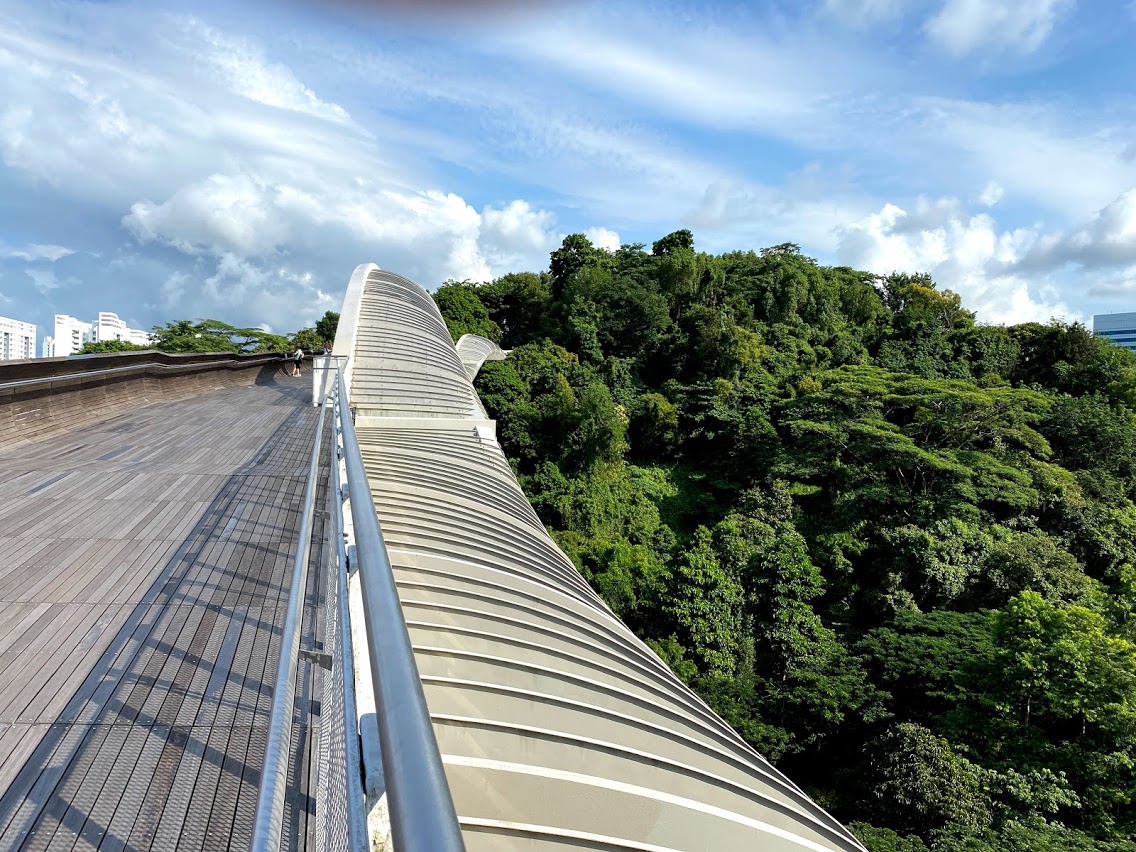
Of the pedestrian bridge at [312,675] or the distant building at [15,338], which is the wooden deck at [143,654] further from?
the distant building at [15,338]

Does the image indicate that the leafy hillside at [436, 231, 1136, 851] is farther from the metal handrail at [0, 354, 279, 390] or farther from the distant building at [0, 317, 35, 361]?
the distant building at [0, 317, 35, 361]

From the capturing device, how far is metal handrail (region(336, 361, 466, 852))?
0.68 metres

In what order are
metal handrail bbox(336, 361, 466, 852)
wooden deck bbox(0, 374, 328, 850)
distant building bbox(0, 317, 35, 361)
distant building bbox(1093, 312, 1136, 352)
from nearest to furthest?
metal handrail bbox(336, 361, 466, 852) < wooden deck bbox(0, 374, 328, 850) < distant building bbox(0, 317, 35, 361) < distant building bbox(1093, 312, 1136, 352)

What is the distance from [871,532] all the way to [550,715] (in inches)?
809

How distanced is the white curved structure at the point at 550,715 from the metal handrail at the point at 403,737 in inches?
71.5

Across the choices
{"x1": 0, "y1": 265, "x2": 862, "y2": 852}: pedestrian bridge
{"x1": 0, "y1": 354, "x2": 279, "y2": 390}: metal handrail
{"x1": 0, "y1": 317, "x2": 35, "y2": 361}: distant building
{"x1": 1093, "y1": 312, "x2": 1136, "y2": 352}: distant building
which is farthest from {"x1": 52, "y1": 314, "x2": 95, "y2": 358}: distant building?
{"x1": 1093, "y1": 312, "x2": 1136, "y2": 352}: distant building

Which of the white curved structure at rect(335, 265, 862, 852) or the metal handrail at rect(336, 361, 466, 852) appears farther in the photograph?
the white curved structure at rect(335, 265, 862, 852)

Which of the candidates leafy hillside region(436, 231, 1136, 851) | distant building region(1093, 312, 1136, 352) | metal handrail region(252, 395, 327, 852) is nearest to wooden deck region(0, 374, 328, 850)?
metal handrail region(252, 395, 327, 852)

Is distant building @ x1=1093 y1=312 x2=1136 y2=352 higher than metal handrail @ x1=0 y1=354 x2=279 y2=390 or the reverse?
higher

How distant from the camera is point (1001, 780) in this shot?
12117 mm

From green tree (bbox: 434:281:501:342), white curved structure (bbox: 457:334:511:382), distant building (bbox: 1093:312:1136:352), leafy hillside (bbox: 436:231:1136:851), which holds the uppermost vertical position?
distant building (bbox: 1093:312:1136:352)

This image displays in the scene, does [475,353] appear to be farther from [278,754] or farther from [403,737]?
[403,737]

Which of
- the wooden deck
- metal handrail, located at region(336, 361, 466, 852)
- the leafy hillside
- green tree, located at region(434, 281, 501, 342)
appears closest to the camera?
metal handrail, located at region(336, 361, 466, 852)

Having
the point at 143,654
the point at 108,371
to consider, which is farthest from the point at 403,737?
the point at 108,371
